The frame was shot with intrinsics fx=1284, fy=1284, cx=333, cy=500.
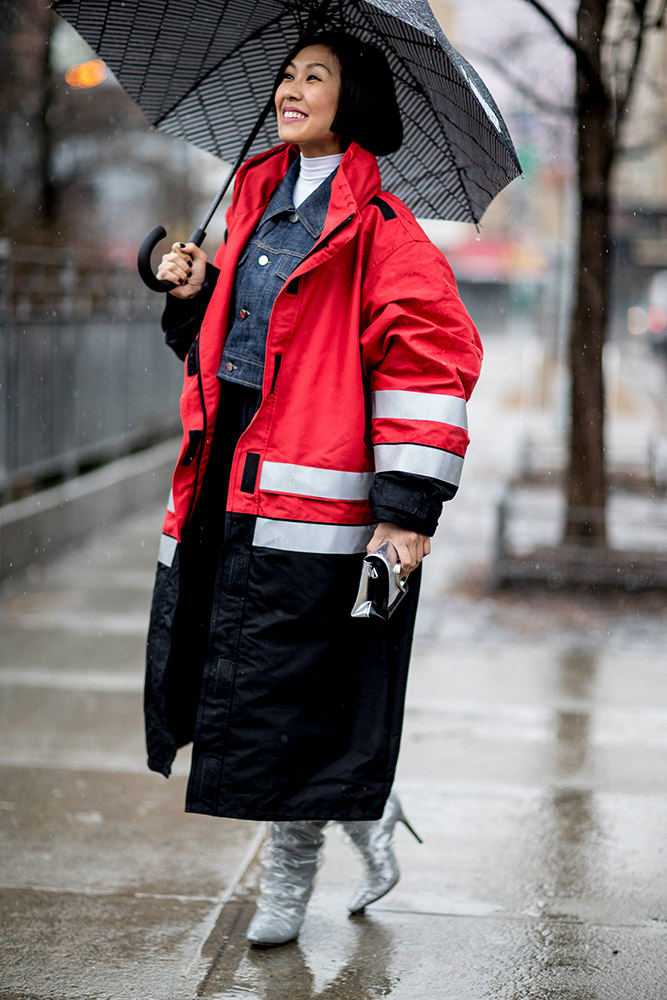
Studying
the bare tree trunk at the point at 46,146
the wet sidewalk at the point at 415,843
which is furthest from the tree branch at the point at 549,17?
the bare tree trunk at the point at 46,146

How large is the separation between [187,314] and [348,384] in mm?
505

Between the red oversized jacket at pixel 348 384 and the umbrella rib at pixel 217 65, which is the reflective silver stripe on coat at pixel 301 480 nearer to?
the red oversized jacket at pixel 348 384

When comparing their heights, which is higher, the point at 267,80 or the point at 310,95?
the point at 267,80

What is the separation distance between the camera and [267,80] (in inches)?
138

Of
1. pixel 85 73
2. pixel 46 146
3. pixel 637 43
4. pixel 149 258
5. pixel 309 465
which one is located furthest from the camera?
pixel 46 146

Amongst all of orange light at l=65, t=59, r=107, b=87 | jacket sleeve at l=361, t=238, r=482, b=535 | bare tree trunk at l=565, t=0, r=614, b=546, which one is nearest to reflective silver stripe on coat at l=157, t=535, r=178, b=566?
jacket sleeve at l=361, t=238, r=482, b=535

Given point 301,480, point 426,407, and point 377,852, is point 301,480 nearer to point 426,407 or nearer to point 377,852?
point 426,407

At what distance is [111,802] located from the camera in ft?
13.3

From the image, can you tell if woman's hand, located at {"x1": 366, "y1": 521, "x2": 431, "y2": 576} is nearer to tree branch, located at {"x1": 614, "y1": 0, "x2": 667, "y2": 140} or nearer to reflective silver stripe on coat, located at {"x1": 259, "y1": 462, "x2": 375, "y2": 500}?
reflective silver stripe on coat, located at {"x1": 259, "y1": 462, "x2": 375, "y2": 500}

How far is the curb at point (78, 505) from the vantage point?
7.03 m

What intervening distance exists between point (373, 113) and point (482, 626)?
3.84 metres

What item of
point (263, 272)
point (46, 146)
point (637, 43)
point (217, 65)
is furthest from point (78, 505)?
point (263, 272)

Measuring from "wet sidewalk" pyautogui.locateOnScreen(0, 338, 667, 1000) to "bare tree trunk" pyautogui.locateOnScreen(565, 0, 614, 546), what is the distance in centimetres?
107

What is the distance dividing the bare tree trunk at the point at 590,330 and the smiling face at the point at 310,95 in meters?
4.07
